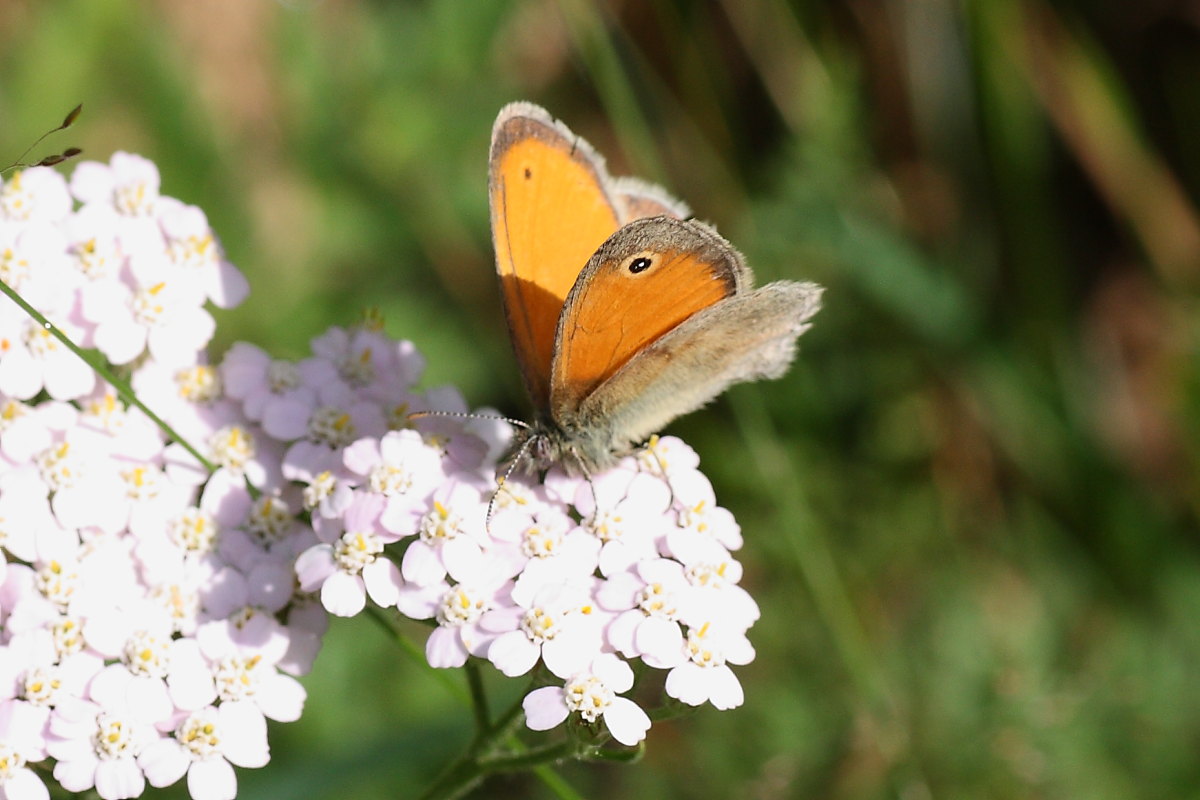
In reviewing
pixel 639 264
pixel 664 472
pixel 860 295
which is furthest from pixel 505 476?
pixel 860 295

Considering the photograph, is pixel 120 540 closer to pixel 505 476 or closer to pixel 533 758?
pixel 505 476

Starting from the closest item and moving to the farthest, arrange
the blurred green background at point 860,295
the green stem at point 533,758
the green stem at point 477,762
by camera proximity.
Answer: the green stem at point 533,758
the green stem at point 477,762
the blurred green background at point 860,295

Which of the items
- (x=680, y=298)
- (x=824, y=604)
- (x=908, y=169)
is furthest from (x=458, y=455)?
(x=908, y=169)

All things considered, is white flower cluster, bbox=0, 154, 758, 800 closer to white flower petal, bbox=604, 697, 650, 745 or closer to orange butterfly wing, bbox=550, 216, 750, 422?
white flower petal, bbox=604, 697, 650, 745

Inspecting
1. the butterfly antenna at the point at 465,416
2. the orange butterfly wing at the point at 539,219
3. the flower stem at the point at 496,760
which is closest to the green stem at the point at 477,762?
the flower stem at the point at 496,760

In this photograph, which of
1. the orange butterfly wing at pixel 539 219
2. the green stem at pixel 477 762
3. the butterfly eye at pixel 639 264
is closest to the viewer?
the butterfly eye at pixel 639 264

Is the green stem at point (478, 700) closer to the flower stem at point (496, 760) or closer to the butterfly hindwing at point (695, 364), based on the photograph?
the flower stem at point (496, 760)

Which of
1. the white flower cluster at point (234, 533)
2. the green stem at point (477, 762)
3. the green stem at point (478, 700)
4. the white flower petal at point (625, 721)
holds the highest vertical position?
the white flower cluster at point (234, 533)
